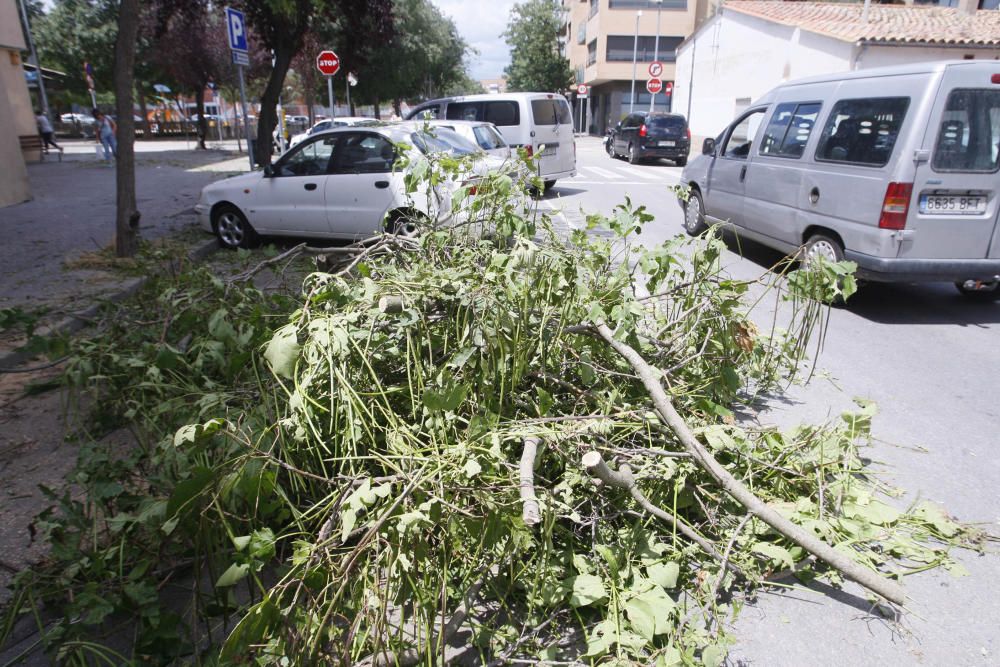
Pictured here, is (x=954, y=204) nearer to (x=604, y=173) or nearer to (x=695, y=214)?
(x=695, y=214)

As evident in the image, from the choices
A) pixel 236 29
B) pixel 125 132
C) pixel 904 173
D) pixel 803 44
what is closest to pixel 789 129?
pixel 904 173

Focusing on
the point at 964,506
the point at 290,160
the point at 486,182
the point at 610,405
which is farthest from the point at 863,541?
the point at 290,160

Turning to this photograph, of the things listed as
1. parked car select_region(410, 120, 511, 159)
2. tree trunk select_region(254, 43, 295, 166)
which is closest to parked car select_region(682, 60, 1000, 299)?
parked car select_region(410, 120, 511, 159)

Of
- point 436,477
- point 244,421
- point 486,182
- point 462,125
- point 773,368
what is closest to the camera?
point 436,477

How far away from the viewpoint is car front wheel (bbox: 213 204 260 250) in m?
9.41

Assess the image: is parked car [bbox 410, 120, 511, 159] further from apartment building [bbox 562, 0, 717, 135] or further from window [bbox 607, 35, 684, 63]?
window [bbox 607, 35, 684, 63]

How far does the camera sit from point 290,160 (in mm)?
9047

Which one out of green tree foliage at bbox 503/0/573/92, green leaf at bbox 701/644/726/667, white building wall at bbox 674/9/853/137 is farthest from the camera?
green tree foliage at bbox 503/0/573/92

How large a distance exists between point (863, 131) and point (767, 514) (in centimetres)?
513

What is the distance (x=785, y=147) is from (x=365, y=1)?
401 inches

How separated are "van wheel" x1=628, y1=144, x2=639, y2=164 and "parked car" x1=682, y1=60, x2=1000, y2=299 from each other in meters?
16.7

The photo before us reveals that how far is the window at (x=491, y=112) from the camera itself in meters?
14.5

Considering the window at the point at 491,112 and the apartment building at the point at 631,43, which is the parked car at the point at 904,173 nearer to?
the window at the point at 491,112

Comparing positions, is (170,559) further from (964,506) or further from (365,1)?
(365,1)
